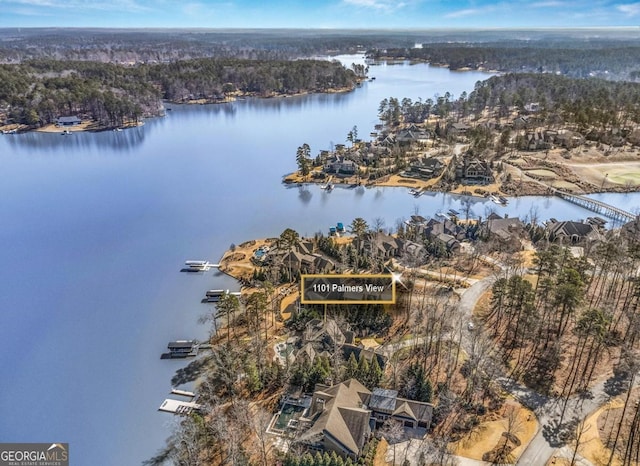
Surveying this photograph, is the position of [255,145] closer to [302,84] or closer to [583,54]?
[302,84]

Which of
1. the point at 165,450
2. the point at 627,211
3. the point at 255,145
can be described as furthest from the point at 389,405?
the point at 255,145

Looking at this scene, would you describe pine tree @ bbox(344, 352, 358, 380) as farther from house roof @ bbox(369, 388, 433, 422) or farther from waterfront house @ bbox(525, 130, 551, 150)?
waterfront house @ bbox(525, 130, 551, 150)

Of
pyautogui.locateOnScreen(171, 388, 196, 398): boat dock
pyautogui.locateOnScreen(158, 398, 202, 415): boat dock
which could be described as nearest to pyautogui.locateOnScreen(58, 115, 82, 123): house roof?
pyautogui.locateOnScreen(171, 388, 196, 398): boat dock

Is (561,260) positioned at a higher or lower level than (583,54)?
lower

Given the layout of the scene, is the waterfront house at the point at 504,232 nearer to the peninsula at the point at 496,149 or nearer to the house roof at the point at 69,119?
the peninsula at the point at 496,149

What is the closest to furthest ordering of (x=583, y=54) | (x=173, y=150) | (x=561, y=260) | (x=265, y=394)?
(x=265, y=394)
(x=561, y=260)
(x=173, y=150)
(x=583, y=54)

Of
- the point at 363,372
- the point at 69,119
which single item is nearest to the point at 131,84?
the point at 69,119
